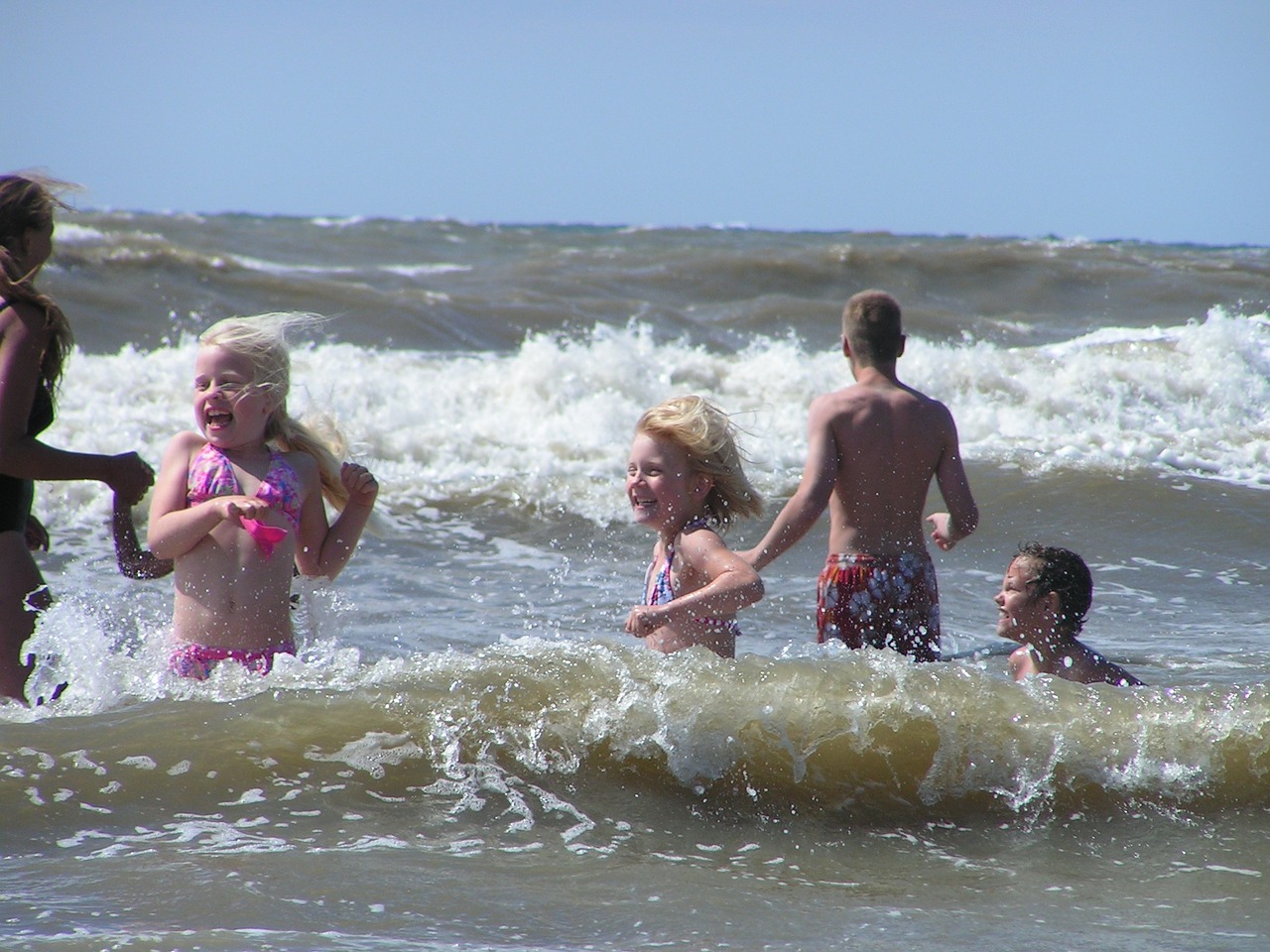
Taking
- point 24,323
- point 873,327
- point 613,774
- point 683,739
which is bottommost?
point 613,774

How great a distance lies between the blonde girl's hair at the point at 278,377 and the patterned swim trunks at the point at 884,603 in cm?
183

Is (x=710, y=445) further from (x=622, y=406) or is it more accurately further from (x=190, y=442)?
(x=622, y=406)

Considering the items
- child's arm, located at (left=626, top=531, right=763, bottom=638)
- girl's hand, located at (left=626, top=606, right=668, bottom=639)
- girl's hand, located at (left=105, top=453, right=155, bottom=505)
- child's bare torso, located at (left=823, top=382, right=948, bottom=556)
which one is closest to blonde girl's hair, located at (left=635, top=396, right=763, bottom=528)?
child's arm, located at (left=626, top=531, right=763, bottom=638)

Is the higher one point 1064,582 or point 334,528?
point 334,528

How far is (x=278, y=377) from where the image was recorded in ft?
12.7

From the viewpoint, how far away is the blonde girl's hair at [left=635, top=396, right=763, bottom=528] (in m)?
4.04

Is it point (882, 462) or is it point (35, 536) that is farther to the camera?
point (882, 462)

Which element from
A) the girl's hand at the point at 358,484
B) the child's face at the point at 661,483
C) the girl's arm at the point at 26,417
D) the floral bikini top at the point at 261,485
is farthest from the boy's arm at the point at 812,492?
the girl's arm at the point at 26,417

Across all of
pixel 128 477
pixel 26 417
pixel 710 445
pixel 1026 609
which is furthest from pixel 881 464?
pixel 26 417

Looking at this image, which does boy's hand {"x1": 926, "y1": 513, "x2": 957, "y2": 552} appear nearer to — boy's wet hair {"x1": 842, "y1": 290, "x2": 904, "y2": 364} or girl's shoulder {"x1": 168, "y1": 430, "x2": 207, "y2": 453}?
boy's wet hair {"x1": 842, "y1": 290, "x2": 904, "y2": 364}

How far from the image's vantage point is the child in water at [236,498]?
375cm

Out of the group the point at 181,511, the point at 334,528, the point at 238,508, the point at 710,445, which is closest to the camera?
the point at 238,508

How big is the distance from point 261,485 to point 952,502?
2.45m

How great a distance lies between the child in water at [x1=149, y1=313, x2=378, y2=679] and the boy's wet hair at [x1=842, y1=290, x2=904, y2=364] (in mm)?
1974
